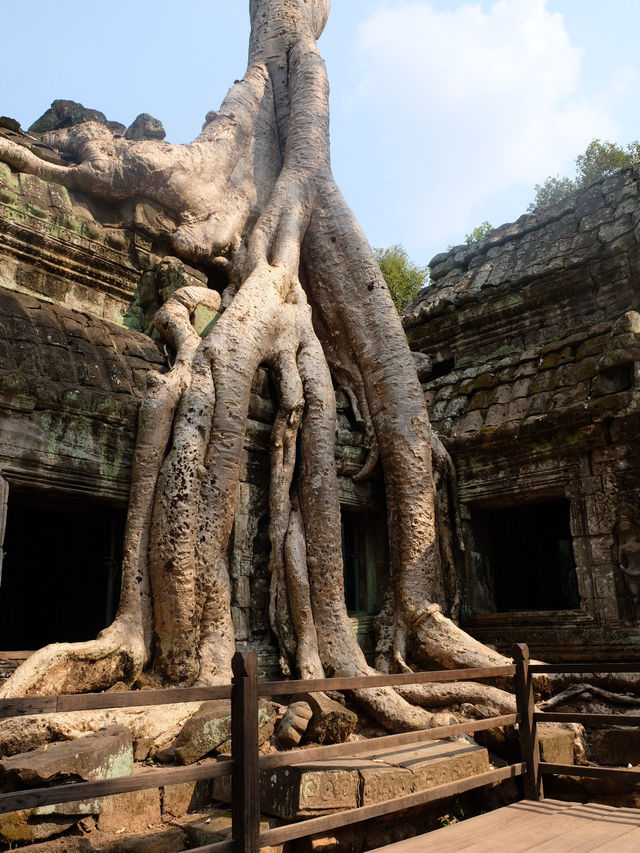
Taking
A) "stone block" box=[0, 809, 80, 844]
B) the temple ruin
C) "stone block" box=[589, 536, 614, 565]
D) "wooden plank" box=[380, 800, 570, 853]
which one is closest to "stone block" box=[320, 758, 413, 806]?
"wooden plank" box=[380, 800, 570, 853]

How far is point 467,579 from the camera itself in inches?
234

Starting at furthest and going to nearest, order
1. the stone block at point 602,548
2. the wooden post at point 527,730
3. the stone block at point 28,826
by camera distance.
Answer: the stone block at point 602,548 < the wooden post at point 527,730 < the stone block at point 28,826

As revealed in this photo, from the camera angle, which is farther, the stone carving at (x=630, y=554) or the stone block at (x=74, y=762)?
the stone carving at (x=630, y=554)

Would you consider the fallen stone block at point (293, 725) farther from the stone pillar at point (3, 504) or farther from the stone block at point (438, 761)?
the stone pillar at point (3, 504)

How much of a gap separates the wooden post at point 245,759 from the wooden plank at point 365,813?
59mm

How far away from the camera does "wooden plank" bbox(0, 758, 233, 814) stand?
1627 mm

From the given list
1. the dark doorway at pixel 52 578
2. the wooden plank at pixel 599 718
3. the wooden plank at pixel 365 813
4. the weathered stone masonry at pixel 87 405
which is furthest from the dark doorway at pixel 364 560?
the wooden plank at pixel 365 813

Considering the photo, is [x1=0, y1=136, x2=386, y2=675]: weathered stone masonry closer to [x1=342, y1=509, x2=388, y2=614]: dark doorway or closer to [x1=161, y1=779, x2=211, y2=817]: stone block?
[x1=342, y1=509, x2=388, y2=614]: dark doorway

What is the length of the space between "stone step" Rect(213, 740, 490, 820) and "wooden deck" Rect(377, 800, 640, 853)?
0.27 m

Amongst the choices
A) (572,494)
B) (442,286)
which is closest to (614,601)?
(572,494)

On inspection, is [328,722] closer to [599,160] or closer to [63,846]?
[63,846]

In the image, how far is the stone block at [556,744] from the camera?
335 centimetres

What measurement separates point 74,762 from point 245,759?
2.78 feet

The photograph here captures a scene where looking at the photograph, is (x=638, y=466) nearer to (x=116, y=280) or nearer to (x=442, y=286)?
(x=442, y=286)
